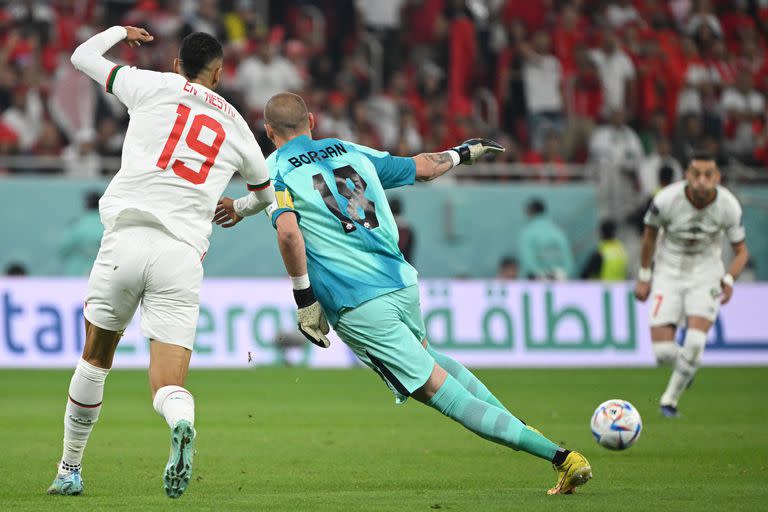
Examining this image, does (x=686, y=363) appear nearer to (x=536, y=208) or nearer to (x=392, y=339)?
(x=392, y=339)

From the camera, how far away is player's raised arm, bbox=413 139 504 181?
8.25m

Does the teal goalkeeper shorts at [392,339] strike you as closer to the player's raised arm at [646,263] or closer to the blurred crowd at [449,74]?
the player's raised arm at [646,263]

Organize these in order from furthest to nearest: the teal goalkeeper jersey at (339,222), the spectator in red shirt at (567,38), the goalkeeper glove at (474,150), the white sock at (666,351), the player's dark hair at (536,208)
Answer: the spectator in red shirt at (567,38) → the player's dark hair at (536,208) → the white sock at (666,351) → the goalkeeper glove at (474,150) → the teal goalkeeper jersey at (339,222)

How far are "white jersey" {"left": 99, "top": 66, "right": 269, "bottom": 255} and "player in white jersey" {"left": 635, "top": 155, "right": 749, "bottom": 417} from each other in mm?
7067

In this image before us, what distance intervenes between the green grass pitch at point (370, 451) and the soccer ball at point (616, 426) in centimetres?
18

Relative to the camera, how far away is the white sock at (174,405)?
6.77 meters

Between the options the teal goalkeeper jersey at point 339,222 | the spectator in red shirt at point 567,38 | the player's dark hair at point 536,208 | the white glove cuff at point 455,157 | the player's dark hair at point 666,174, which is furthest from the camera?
the spectator in red shirt at point 567,38

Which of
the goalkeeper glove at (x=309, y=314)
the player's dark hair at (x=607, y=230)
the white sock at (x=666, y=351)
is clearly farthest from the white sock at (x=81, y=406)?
the player's dark hair at (x=607, y=230)

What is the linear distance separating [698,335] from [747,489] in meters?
5.58

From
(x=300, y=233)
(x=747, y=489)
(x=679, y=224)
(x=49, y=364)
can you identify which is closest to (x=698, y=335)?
(x=679, y=224)

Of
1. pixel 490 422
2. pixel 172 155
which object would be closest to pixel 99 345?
pixel 172 155

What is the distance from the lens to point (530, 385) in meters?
17.2

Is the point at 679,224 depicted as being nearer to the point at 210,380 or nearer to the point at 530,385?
the point at 530,385

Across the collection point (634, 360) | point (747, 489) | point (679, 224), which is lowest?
point (634, 360)
